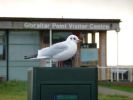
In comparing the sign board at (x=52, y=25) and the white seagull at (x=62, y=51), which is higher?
the sign board at (x=52, y=25)

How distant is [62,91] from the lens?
254 inches

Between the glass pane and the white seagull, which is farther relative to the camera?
the white seagull

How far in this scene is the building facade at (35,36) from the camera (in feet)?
118

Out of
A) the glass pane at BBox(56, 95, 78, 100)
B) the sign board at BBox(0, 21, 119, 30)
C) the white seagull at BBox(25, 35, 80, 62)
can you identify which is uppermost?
the sign board at BBox(0, 21, 119, 30)

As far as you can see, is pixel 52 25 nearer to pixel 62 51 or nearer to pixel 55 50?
pixel 55 50

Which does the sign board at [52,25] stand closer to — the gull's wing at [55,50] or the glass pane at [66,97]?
the gull's wing at [55,50]

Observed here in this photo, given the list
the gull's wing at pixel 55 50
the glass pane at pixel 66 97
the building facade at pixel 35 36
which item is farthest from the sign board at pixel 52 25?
the glass pane at pixel 66 97

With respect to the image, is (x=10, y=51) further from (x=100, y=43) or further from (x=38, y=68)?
(x=38, y=68)

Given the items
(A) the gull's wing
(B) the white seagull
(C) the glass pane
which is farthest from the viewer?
(A) the gull's wing

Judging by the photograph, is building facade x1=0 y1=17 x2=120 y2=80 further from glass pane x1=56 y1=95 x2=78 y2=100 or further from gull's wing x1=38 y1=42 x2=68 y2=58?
glass pane x1=56 y1=95 x2=78 y2=100

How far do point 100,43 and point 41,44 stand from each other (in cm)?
379

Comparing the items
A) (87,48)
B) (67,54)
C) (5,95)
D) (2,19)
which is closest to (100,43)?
(87,48)

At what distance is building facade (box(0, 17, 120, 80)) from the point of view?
118ft

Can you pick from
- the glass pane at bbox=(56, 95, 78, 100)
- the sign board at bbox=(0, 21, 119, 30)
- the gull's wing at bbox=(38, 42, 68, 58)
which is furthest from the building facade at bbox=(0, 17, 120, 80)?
the glass pane at bbox=(56, 95, 78, 100)
